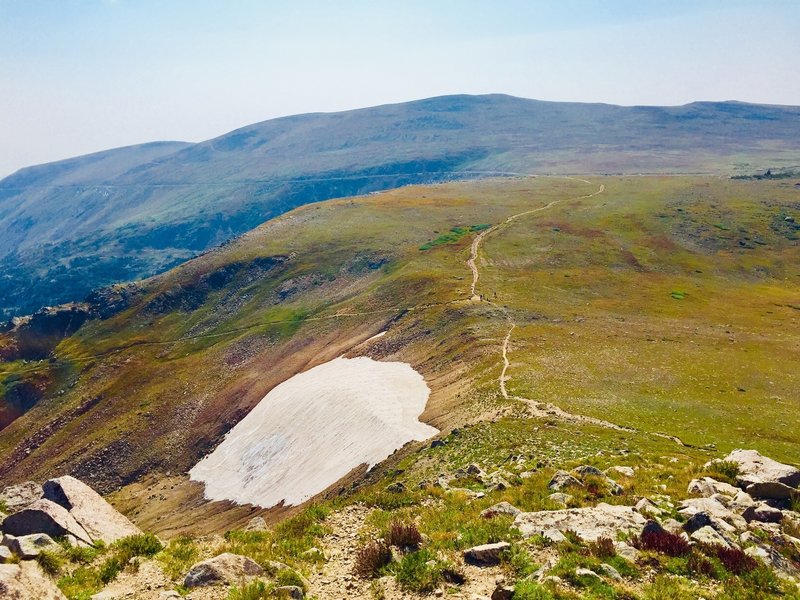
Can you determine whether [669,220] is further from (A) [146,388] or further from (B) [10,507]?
(B) [10,507]

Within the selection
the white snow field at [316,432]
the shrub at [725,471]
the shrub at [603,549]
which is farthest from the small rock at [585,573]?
the white snow field at [316,432]

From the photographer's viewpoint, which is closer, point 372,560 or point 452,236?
point 372,560

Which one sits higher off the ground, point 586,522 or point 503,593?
point 503,593

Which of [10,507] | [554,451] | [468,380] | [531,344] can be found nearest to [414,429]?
[468,380]

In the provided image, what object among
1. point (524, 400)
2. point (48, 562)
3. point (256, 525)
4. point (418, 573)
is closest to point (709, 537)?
point (418, 573)

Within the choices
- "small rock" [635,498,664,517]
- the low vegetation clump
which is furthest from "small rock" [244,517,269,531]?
the low vegetation clump

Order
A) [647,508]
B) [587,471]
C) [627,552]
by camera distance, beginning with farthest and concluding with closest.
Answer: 1. [587,471]
2. [647,508]
3. [627,552]

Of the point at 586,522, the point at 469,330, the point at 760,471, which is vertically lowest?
the point at 469,330

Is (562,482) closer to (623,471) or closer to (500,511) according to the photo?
(500,511)
